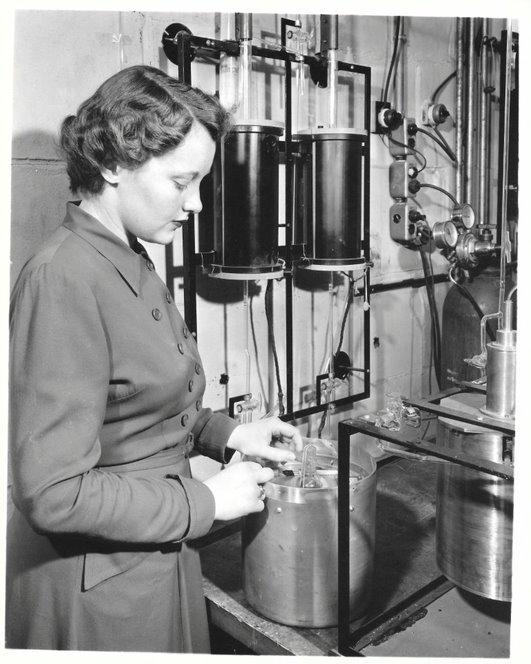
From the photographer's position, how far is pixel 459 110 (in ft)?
9.72

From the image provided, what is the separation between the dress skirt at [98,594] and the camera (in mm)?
1084

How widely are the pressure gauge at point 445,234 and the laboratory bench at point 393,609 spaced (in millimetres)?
1143

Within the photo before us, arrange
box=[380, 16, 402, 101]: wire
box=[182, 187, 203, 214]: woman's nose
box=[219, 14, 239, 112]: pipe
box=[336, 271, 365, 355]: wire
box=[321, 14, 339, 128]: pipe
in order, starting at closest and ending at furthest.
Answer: box=[182, 187, 203, 214]: woman's nose → box=[219, 14, 239, 112]: pipe → box=[321, 14, 339, 128]: pipe → box=[336, 271, 365, 355]: wire → box=[380, 16, 402, 101]: wire

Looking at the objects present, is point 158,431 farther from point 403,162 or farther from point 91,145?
point 403,162

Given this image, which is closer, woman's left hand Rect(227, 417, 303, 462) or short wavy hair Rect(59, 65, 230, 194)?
short wavy hair Rect(59, 65, 230, 194)

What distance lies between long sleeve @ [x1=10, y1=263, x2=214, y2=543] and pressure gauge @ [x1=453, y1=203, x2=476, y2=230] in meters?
2.13

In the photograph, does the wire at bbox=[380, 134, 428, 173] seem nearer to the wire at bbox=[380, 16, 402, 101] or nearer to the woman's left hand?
the wire at bbox=[380, 16, 402, 101]

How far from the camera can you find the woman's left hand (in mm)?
1388

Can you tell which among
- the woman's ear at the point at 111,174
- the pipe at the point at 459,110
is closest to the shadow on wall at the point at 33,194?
the woman's ear at the point at 111,174

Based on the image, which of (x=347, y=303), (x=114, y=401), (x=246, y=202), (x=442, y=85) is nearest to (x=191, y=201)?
(x=114, y=401)

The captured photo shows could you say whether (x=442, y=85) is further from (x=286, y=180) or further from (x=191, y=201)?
(x=191, y=201)

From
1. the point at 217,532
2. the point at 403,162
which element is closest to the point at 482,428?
the point at 217,532

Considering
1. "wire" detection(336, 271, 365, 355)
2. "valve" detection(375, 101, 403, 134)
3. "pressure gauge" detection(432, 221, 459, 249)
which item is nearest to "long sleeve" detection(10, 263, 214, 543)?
"wire" detection(336, 271, 365, 355)

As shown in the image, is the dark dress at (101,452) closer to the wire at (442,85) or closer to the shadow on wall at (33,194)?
the shadow on wall at (33,194)
